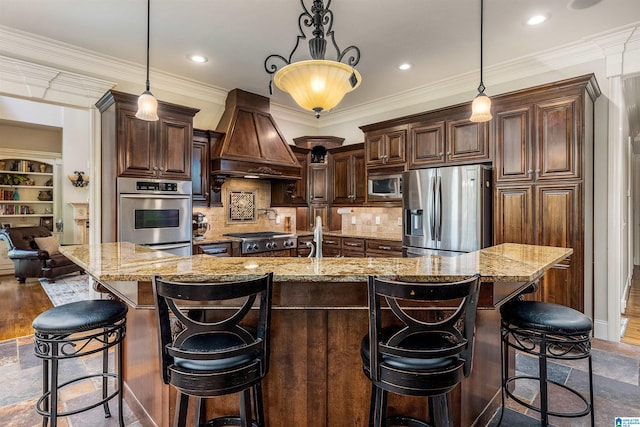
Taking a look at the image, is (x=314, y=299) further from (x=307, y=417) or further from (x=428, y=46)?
(x=428, y=46)

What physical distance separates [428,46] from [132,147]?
3.15 m

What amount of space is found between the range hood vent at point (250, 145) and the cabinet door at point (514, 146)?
2629mm

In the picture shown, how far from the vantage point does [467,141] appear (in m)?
3.75

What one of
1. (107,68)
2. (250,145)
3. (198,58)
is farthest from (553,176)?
(107,68)

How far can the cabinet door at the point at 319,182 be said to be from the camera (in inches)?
215

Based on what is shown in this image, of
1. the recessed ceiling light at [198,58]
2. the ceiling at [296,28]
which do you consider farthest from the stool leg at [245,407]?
the recessed ceiling light at [198,58]

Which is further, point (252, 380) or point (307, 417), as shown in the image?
point (307, 417)

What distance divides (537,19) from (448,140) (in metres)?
1.34

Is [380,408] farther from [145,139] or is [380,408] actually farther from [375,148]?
[375,148]

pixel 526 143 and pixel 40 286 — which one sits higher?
pixel 526 143

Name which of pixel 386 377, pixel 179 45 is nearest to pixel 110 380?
pixel 386 377

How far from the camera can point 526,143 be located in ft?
10.9

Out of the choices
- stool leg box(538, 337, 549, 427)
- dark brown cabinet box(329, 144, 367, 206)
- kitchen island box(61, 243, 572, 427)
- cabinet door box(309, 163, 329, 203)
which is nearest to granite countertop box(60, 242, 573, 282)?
kitchen island box(61, 243, 572, 427)

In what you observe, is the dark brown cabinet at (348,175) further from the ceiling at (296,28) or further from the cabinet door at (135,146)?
the cabinet door at (135,146)
